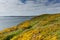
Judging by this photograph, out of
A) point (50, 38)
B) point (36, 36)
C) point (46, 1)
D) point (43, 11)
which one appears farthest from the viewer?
point (43, 11)

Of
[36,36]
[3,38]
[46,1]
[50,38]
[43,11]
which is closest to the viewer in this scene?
[50,38]

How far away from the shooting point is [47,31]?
4844 mm

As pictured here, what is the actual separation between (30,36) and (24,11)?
4.96 m

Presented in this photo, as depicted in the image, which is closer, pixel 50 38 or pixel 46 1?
pixel 50 38

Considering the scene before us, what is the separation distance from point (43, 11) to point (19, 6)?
46.2 inches

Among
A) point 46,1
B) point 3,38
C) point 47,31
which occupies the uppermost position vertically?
point 46,1

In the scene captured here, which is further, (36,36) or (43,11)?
(43,11)

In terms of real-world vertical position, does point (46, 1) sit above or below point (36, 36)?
above

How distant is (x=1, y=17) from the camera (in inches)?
378

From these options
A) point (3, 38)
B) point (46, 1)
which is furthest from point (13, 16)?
point (3, 38)

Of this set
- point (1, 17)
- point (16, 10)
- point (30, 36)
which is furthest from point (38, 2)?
point (30, 36)

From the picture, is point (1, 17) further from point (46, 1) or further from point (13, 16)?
point (46, 1)

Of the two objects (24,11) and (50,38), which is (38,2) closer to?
(24,11)

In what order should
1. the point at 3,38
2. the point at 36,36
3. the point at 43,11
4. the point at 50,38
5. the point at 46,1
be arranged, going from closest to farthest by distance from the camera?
the point at 50,38, the point at 36,36, the point at 3,38, the point at 46,1, the point at 43,11
